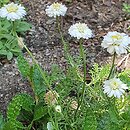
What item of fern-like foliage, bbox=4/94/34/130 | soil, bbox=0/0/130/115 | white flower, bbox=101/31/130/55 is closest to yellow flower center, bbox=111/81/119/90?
white flower, bbox=101/31/130/55

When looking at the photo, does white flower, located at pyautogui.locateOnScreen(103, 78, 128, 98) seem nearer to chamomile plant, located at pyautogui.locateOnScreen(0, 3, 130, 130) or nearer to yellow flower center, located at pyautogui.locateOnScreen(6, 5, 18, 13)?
chamomile plant, located at pyautogui.locateOnScreen(0, 3, 130, 130)

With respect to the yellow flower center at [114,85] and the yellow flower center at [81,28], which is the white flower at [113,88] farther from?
the yellow flower center at [81,28]

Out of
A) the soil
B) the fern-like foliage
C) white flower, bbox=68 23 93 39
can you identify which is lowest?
the soil

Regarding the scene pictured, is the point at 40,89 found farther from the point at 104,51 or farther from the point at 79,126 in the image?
the point at 104,51

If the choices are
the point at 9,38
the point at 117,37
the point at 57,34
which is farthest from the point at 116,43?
the point at 57,34

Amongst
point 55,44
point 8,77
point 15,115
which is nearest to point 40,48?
point 55,44

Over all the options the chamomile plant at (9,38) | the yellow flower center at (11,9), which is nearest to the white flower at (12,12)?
the yellow flower center at (11,9)

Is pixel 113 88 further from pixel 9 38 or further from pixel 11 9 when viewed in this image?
pixel 9 38
